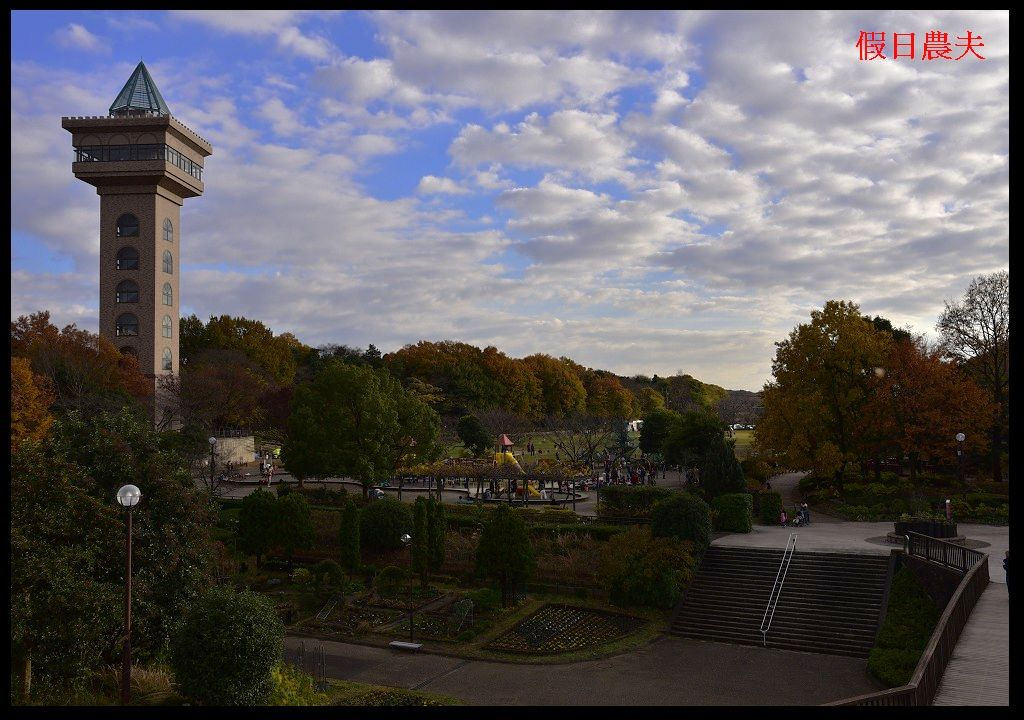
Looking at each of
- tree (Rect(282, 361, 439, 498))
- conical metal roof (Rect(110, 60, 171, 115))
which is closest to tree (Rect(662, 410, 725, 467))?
tree (Rect(282, 361, 439, 498))

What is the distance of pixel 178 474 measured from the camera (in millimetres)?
18000

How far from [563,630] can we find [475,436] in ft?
128

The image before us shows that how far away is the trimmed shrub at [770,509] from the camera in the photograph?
114 ft

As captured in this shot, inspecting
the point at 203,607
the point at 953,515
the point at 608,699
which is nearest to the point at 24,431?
the point at 203,607

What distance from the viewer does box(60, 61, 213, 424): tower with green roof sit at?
60.5 metres

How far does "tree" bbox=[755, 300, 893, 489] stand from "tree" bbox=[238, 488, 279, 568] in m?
25.8

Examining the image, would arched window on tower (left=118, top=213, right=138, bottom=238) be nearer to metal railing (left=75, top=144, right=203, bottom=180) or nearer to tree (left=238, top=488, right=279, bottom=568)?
metal railing (left=75, top=144, right=203, bottom=180)

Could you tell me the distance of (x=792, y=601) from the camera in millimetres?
25219

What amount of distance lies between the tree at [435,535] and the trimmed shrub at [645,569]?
19.9 feet

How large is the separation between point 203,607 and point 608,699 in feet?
32.6
